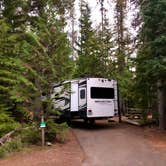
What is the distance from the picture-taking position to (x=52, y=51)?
15.4 meters

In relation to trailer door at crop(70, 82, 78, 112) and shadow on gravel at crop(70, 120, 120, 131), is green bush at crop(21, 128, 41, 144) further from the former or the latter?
trailer door at crop(70, 82, 78, 112)

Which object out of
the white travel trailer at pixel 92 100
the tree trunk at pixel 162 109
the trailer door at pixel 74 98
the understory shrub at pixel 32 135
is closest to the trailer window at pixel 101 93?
the white travel trailer at pixel 92 100

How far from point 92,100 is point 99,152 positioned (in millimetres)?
7993

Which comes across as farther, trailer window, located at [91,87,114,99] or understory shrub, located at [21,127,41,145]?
trailer window, located at [91,87,114,99]

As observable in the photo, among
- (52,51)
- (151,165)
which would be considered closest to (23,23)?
(52,51)

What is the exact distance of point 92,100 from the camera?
20.7m

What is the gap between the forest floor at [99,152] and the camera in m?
11.1

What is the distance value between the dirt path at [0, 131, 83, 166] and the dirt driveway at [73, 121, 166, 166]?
1.17 feet

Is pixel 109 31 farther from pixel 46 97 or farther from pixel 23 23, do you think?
pixel 46 97

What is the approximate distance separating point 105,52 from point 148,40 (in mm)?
9630

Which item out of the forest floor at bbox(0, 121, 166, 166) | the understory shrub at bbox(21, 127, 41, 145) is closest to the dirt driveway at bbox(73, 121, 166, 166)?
the forest floor at bbox(0, 121, 166, 166)

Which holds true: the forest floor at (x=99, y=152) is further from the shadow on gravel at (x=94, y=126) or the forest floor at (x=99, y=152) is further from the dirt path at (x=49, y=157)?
the shadow on gravel at (x=94, y=126)

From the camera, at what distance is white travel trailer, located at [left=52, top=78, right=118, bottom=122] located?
20.7 metres

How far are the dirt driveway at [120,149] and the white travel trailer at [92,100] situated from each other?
201 cm
